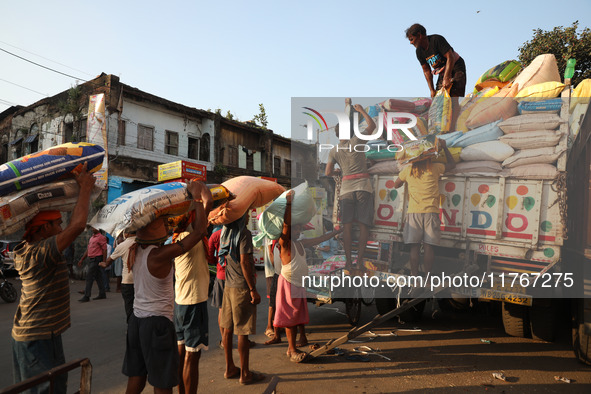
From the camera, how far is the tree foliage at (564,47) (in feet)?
40.0

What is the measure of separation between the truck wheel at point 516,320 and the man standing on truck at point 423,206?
216 cm

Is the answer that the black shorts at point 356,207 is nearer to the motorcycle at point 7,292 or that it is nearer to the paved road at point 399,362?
the paved road at point 399,362

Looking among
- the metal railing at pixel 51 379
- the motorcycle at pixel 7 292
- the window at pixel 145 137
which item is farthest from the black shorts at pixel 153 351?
the window at pixel 145 137

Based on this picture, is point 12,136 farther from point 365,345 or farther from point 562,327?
point 562,327

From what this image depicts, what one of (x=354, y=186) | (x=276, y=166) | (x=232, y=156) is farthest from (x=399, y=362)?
(x=276, y=166)

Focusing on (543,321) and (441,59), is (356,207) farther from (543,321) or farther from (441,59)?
(543,321)

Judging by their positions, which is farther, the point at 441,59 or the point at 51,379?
the point at 441,59

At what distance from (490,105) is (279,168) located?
65.1 ft

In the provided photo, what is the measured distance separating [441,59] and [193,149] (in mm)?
14937

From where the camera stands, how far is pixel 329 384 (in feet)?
12.1

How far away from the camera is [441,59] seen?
4.70 metres

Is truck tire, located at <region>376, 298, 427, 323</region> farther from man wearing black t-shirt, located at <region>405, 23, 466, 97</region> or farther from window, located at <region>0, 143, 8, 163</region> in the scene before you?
window, located at <region>0, 143, 8, 163</region>

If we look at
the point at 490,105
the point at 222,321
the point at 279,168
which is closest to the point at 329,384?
the point at 222,321

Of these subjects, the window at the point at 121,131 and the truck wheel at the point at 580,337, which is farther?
the window at the point at 121,131
